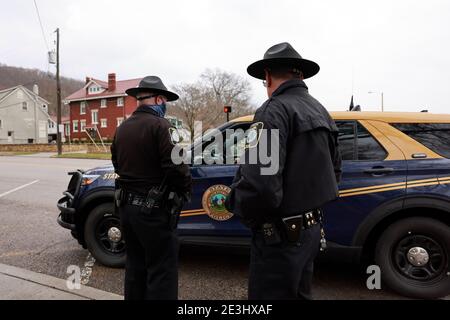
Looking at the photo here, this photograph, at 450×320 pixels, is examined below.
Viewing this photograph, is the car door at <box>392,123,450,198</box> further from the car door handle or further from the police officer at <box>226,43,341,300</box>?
the police officer at <box>226,43,341,300</box>

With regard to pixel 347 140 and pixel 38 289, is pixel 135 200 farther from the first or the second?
pixel 347 140

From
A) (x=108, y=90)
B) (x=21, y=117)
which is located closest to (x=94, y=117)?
(x=108, y=90)

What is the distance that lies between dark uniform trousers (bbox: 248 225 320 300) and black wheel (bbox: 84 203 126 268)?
7.68 ft

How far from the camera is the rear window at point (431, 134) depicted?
3258mm

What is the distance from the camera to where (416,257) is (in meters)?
3.22

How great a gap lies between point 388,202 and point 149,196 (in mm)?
2104

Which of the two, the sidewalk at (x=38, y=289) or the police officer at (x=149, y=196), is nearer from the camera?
the police officer at (x=149, y=196)

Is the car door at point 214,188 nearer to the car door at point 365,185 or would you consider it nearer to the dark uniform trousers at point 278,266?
the car door at point 365,185

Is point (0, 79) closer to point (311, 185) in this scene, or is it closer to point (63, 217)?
point (63, 217)

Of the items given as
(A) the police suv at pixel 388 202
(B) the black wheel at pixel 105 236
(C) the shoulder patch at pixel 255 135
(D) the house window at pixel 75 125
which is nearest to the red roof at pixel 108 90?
(D) the house window at pixel 75 125

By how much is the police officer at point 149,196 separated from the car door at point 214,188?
732 millimetres

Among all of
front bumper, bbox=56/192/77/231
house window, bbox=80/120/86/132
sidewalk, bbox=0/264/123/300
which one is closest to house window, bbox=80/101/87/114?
house window, bbox=80/120/86/132
